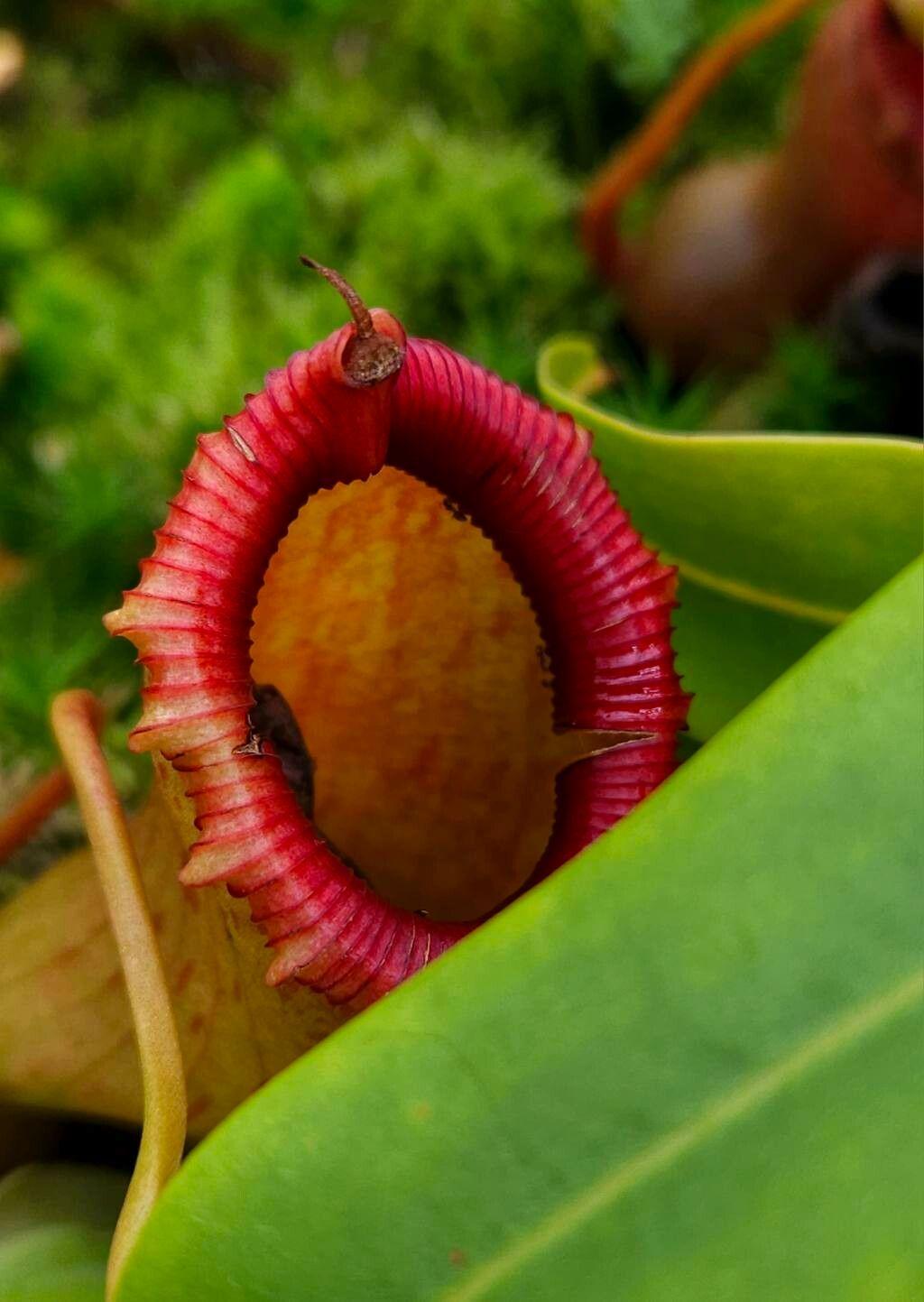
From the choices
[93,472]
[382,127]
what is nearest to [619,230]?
[382,127]

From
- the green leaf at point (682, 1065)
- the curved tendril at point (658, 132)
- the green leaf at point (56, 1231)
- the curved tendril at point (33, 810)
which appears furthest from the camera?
the curved tendril at point (658, 132)

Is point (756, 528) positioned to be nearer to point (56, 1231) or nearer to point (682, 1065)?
point (682, 1065)

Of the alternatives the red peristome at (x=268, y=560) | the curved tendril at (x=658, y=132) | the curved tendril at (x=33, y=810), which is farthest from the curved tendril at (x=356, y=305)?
the curved tendril at (x=658, y=132)

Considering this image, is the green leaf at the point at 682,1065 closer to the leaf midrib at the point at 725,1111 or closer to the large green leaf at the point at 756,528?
the leaf midrib at the point at 725,1111

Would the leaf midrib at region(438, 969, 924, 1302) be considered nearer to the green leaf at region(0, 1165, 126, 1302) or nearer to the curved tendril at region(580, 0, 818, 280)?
the green leaf at region(0, 1165, 126, 1302)

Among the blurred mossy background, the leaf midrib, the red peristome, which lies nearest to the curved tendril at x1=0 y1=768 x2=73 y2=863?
the blurred mossy background

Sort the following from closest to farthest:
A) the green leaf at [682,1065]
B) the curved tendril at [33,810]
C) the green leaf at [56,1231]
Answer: the green leaf at [682,1065], the green leaf at [56,1231], the curved tendril at [33,810]

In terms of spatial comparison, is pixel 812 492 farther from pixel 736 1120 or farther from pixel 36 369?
pixel 36 369

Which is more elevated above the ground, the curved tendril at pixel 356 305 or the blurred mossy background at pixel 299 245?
the curved tendril at pixel 356 305
